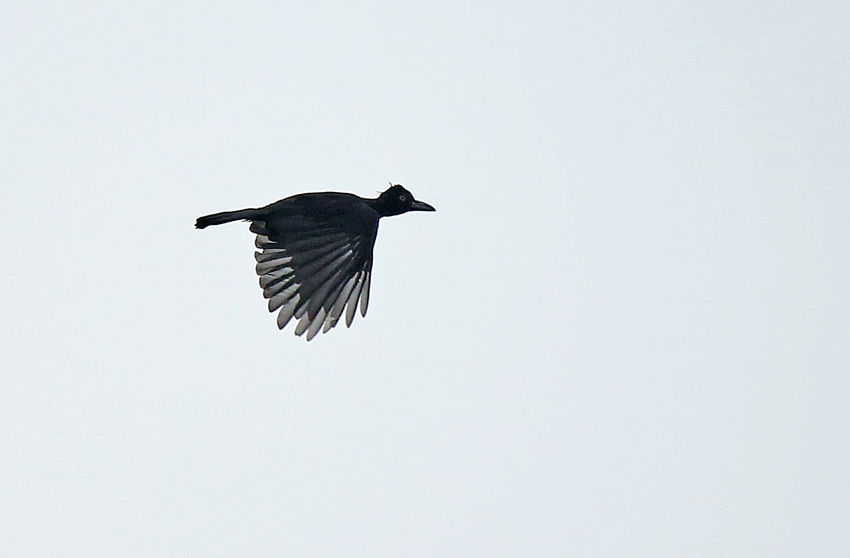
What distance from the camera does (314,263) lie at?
13.9 meters

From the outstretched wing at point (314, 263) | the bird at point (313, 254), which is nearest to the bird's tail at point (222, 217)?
the bird at point (313, 254)

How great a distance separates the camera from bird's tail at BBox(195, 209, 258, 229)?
1384 cm

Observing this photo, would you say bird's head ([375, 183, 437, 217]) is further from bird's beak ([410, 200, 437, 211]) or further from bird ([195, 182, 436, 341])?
bird ([195, 182, 436, 341])

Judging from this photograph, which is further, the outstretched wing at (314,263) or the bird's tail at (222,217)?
the bird's tail at (222,217)

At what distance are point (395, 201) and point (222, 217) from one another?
262 cm

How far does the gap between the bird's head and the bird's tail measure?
217cm

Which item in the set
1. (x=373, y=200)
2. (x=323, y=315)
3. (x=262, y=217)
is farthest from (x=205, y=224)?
(x=373, y=200)

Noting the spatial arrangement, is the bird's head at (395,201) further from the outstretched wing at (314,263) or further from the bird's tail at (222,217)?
the bird's tail at (222,217)

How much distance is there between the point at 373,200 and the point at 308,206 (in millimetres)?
1761

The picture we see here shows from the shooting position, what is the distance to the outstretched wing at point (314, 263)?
44.5 ft

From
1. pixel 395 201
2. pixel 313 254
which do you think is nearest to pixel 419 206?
pixel 395 201

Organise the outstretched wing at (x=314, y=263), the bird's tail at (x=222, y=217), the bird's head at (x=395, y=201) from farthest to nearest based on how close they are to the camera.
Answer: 1. the bird's head at (x=395, y=201)
2. the bird's tail at (x=222, y=217)
3. the outstretched wing at (x=314, y=263)

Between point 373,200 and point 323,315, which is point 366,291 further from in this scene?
point 373,200

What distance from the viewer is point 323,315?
13555 millimetres
